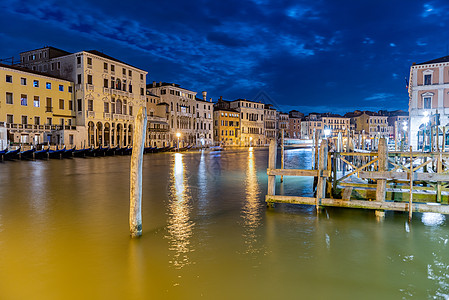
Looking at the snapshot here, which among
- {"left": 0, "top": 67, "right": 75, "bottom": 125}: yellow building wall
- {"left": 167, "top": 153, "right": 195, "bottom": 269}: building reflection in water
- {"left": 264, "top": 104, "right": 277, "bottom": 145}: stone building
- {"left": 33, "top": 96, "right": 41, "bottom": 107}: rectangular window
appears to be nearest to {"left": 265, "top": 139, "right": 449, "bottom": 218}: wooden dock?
{"left": 167, "top": 153, "right": 195, "bottom": 269}: building reflection in water

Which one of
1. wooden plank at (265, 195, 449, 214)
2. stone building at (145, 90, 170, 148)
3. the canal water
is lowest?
the canal water

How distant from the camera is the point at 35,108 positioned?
4012cm

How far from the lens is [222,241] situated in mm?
6754

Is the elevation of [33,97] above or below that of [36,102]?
above

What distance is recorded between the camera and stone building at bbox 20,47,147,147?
43.9 metres

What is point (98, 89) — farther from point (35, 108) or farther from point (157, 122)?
point (157, 122)

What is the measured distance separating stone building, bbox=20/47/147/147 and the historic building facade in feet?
5.76

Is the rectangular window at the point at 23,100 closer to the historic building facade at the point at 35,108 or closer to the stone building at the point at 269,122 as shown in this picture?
the historic building facade at the point at 35,108

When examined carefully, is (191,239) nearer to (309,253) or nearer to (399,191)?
(309,253)

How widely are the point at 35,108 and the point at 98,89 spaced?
28.4ft

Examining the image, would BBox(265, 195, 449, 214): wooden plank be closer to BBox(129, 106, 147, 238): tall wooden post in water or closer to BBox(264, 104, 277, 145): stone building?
BBox(129, 106, 147, 238): tall wooden post in water

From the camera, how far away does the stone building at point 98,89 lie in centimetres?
4388

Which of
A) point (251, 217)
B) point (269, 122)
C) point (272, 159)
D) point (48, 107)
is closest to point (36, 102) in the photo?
point (48, 107)

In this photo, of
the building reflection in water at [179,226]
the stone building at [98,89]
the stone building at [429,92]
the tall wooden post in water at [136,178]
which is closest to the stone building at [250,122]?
the stone building at [98,89]
